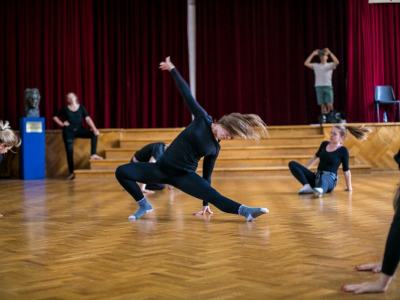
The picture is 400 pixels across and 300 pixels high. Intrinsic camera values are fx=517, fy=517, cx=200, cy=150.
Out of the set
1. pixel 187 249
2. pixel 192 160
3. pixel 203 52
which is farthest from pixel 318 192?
pixel 203 52

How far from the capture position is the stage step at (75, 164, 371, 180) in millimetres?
8211

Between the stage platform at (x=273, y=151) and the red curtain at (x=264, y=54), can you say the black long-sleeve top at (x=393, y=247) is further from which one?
the red curtain at (x=264, y=54)

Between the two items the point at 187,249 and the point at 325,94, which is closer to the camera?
the point at 187,249

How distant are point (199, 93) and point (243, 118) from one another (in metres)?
8.04

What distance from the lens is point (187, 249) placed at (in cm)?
283

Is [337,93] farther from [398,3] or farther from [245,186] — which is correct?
[245,186]

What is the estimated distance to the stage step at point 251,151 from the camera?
29.1ft

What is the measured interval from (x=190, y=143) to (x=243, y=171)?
4.77m

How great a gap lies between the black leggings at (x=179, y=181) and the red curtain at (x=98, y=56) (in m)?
7.03

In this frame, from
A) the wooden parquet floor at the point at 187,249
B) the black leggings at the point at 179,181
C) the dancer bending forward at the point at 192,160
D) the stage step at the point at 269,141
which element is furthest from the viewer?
the stage step at the point at 269,141

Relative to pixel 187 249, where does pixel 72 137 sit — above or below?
above

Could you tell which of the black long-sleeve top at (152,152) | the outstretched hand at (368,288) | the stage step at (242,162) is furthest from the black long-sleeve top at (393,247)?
the stage step at (242,162)

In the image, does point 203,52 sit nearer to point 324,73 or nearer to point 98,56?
point 98,56

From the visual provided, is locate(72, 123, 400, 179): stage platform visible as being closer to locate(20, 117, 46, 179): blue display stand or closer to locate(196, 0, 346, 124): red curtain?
locate(20, 117, 46, 179): blue display stand
